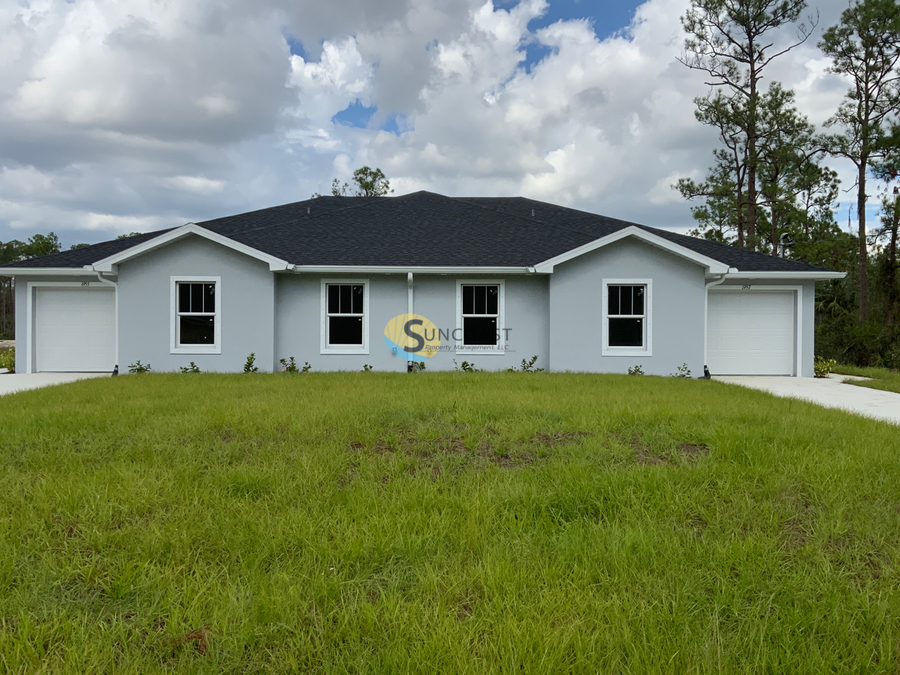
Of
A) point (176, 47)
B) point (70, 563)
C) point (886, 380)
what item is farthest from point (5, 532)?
point (886, 380)

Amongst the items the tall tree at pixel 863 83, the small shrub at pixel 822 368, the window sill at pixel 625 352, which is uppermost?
the tall tree at pixel 863 83

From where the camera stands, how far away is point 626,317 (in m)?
12.9

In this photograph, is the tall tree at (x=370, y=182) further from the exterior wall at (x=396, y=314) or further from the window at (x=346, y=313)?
the exterior wall at (x=396, y=314)

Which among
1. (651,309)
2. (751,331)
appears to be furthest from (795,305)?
(651,309)

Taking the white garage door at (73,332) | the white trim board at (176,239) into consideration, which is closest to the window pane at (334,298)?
the white trim board at (176,239)

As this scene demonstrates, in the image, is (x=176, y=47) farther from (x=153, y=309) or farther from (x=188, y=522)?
(x=188, y=522)

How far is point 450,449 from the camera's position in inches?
202

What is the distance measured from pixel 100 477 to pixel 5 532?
89 cm

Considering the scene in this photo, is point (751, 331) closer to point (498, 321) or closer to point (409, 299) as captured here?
point (498, 321)

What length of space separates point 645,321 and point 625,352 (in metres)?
0.97

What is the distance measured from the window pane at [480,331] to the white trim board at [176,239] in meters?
4.93

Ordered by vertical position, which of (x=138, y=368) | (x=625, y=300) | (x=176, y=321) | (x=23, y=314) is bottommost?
(x=138, y=368)

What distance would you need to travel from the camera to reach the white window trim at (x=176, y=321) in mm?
12555

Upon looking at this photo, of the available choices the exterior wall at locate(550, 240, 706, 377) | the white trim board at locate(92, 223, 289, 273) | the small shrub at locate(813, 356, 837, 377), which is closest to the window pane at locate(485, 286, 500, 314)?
the exterior wall at locate(550, 240, 706, 377)
